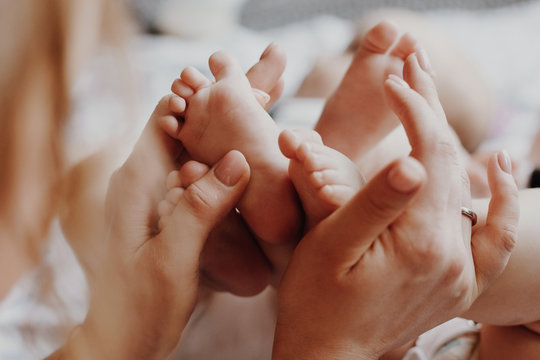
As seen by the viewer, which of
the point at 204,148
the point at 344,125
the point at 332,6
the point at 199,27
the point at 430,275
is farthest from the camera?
the point at 332,6

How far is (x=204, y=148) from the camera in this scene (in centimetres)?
58

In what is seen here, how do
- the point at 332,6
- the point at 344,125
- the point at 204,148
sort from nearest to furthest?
the point at 204,148 → the point at 344,125 → the point at 332,6

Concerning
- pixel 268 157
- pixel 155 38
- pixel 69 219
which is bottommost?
pixel 155 38

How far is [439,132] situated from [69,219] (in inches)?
16.4

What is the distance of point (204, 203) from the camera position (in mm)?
537

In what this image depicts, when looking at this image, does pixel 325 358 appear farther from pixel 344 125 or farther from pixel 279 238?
pixel 344 125

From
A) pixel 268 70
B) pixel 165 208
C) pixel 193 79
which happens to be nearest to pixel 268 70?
pixel 268 70

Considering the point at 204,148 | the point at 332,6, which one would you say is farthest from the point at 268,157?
the point at 332,6

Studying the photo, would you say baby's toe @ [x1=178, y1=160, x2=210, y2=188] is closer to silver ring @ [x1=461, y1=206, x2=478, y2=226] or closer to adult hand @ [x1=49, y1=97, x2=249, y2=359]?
adult hand @ [x1=49, y1=97, x2=249, y2=359]

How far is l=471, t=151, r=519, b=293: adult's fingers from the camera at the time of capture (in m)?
0.53

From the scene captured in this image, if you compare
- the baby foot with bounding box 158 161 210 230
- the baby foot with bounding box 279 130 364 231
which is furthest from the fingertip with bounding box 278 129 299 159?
the baby foot with bounding box 158 161 210 230

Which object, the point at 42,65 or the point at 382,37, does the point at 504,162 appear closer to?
the point at 382,37

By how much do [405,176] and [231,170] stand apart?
0.64 feet

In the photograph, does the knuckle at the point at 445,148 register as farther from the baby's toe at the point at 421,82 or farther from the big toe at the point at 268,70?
the big toe at the point at 268,70
